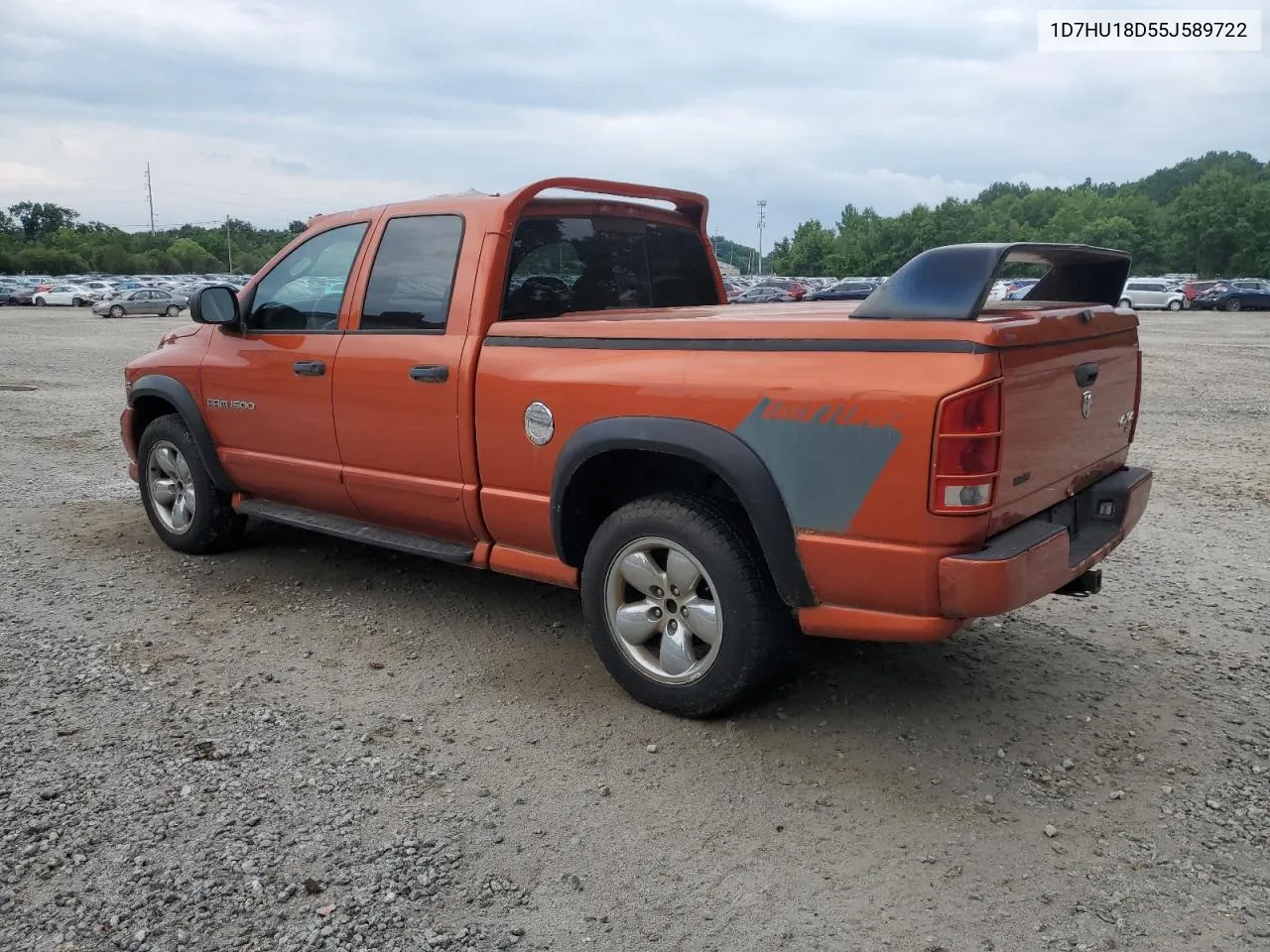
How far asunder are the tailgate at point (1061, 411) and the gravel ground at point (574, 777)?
0.92 metres

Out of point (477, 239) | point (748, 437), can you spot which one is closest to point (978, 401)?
point (748, 437)

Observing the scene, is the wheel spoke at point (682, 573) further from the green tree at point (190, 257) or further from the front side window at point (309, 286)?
the green tree at point (190, 257)

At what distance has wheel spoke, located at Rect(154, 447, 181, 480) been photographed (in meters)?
5.90

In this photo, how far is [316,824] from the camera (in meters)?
3.12

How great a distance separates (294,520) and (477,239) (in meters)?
1.81

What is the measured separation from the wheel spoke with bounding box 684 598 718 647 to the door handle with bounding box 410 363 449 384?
1.44 meters

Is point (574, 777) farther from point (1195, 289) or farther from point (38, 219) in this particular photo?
point (38, 219)

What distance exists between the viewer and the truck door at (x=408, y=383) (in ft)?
14.3

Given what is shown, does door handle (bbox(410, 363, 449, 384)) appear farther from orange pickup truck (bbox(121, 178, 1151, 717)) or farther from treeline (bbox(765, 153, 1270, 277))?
treeline (bbox(765, 153, 1270, 277))

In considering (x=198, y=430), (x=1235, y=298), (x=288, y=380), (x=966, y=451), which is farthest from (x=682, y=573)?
(x=1235, y=298)

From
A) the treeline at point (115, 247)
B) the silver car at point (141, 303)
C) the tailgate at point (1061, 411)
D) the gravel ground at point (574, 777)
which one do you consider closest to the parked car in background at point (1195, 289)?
the silver car at point (141, 303)

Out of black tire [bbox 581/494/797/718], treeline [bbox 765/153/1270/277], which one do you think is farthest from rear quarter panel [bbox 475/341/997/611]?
treeline [bbox 765/153/1270/277]

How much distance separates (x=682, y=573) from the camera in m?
3.70

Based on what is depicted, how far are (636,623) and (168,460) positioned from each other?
3.47 m
